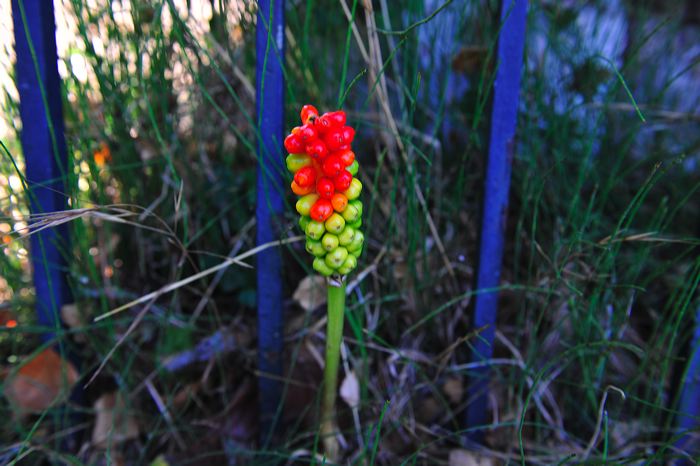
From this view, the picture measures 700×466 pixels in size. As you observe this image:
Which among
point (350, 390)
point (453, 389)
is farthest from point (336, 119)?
point (453, 389)

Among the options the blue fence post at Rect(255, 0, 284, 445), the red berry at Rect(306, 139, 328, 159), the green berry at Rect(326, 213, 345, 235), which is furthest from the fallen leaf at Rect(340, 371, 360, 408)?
the red berry at Rect(306, 139, 328, 159)

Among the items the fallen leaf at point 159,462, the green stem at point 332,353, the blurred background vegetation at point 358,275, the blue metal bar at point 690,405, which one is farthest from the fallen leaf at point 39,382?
the blue metal bar at point 690,405

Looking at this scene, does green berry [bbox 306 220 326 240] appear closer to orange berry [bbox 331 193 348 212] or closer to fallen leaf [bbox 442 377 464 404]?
orange berry [bbox 331 193 348 212]

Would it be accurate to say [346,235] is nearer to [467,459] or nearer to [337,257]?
[337,257]

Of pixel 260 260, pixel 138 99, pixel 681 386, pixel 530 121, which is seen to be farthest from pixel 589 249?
pixel 138 99

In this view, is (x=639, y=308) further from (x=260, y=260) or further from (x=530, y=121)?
(x=260, y=260)
